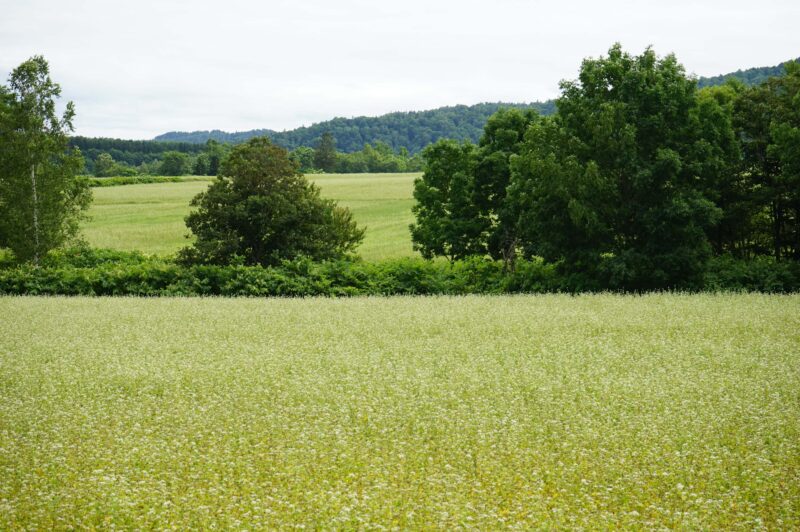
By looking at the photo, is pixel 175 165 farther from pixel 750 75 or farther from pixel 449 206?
pixel 449 206

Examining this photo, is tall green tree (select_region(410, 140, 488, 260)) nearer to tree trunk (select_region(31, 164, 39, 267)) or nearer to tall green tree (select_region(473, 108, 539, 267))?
tall green tree (select_region(473, 108, 539, 267))

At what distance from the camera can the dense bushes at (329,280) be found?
25469 millimetres

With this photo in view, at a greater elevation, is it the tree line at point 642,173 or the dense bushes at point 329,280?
the tree line at point 642,173

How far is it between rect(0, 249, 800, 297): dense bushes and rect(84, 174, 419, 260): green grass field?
1458 cm

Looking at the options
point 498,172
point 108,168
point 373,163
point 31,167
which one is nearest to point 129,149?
point 108,168

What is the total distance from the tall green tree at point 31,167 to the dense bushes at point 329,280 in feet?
9.38

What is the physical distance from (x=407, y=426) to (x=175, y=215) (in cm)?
5465

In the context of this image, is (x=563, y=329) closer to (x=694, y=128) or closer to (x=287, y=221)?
(x=694, y=128)

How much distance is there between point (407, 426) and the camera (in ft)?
29.1

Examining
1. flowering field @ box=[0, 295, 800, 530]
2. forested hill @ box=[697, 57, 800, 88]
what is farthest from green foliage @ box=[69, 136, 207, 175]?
flowering field @ box=[0, 295, 800, 530]

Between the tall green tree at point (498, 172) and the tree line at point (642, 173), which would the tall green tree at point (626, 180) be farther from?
the tall green tree at point (498, 172)

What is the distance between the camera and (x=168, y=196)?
238 ft

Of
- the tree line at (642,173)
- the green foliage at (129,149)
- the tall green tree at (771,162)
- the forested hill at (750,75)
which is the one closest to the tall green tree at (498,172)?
the tree line at (642,173)

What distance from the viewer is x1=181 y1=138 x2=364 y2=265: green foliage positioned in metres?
29.0
